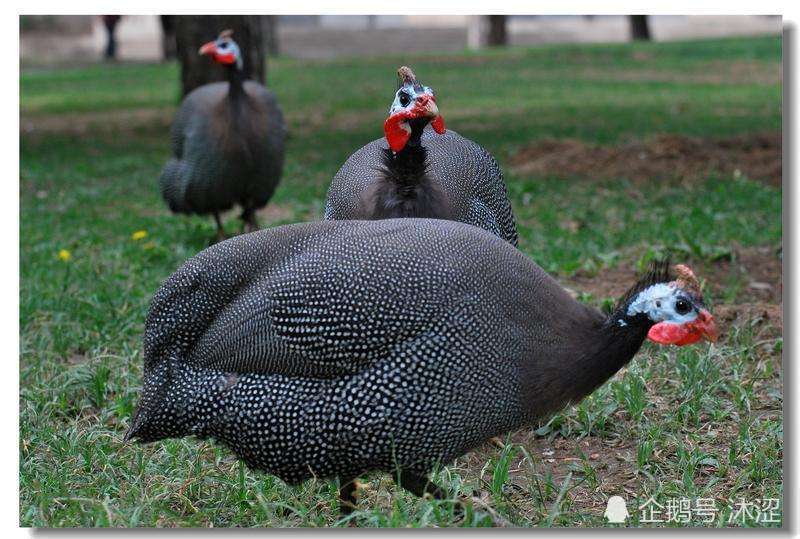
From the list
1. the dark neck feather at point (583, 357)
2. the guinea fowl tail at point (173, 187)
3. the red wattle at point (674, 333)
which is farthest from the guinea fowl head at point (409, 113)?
the guinea fowl tail at point (173, 187)

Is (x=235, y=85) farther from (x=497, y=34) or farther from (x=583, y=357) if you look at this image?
(x=497, y=34)

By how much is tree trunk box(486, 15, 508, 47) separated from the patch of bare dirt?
9.96 m

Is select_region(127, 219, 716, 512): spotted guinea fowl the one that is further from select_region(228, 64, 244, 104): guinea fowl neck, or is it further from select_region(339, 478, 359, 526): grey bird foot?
select_region(228, 64, 244, 104): guinea fowl neck

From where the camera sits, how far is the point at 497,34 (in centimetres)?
1873

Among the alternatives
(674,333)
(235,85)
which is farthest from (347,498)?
(235,85)

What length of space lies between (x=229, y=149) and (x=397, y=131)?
265cm

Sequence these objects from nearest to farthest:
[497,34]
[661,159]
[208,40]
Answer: [661,159] < [208,40] < [497,34]

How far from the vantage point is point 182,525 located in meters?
2.67

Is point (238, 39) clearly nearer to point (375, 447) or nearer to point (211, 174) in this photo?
point (211, 174)

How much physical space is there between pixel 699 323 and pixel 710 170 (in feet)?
16.2

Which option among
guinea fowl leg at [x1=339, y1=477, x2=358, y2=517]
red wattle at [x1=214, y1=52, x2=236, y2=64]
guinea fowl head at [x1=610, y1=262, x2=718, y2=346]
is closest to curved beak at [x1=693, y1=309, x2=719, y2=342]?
guinea fowl head at [x1=610, y1=262, x2=718, y2=346]

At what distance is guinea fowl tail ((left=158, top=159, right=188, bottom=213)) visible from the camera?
6.10 metres

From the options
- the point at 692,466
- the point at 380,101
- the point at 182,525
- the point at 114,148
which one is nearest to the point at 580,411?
the point at 692,466

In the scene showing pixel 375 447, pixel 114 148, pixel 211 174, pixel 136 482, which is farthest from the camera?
pixel 114 148
